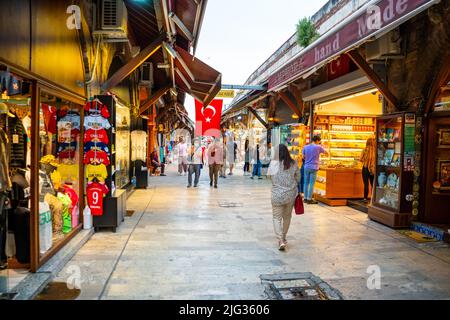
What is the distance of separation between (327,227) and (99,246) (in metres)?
4.10

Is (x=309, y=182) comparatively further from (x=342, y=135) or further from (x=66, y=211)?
(x=66, y=211)

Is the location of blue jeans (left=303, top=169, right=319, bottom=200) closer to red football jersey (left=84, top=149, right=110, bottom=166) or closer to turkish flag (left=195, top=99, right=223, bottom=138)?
red football jersey (left=84, top=149, right=110, bottom=166)

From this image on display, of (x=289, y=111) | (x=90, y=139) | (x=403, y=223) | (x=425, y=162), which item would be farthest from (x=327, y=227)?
(x=289, y=111)

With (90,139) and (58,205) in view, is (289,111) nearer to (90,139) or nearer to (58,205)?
(90,139)

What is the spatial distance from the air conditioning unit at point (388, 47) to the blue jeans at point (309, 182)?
3.34m

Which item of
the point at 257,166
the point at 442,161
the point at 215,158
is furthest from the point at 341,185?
the point at 257,166

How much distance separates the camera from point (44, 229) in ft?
15.3

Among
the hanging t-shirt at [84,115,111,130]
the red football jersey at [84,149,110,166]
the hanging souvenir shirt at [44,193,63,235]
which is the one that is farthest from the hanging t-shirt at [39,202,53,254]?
the hanging t-shirt at [84,115,111,130]

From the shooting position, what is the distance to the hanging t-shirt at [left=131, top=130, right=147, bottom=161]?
12227 mm

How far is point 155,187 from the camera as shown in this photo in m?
13.0

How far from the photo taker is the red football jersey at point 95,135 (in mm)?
6359

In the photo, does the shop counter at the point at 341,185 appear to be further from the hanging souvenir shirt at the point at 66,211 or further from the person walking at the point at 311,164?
the hanging souvenir shirt at the point at 66,211

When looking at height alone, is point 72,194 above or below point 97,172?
below

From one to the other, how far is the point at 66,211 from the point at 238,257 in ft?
8.43
